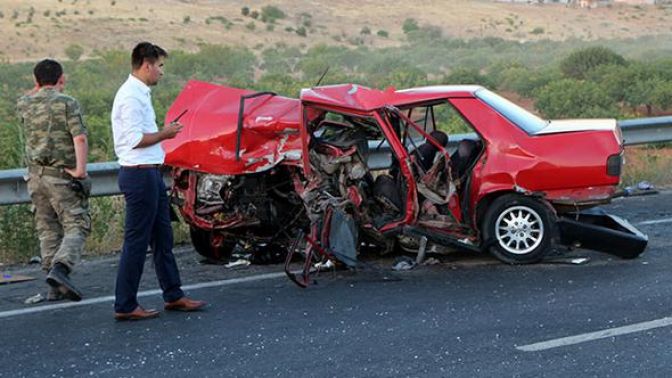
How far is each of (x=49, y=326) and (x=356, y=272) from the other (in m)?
2.59

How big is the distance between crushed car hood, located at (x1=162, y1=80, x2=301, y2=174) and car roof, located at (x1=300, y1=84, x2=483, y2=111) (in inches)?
13.6

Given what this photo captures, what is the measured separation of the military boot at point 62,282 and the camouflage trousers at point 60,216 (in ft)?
0.16

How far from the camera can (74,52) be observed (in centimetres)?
5000

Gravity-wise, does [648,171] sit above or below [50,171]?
below

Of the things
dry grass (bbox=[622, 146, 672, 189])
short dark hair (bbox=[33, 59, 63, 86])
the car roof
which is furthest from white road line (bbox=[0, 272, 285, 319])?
dry grass (bbox=[622, 146, 672, 189])

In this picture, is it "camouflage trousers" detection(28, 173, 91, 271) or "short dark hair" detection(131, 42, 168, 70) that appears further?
"camouflage trousers" detection(28, 173, 91, 271)

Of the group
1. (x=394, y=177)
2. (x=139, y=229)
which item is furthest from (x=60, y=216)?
(x=394, y=177)

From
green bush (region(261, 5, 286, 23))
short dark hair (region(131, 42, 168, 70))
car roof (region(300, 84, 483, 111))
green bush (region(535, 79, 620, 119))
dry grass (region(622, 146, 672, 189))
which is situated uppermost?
green bush (region(261, 5, 286, 23))

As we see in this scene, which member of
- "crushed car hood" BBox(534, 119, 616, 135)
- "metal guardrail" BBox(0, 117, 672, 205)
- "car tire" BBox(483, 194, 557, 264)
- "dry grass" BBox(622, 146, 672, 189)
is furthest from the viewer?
"dry grass" BBox(622, 146, 672, 189)

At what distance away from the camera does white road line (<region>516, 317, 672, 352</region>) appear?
646 cm

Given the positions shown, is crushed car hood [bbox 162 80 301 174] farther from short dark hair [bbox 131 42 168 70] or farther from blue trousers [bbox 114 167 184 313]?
short dark hair [bbox 131 42 168 70]

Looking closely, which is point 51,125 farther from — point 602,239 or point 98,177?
point 602,239

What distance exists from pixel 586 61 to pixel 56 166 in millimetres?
28379

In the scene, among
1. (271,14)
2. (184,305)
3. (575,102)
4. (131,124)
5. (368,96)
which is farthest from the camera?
(271,14)
